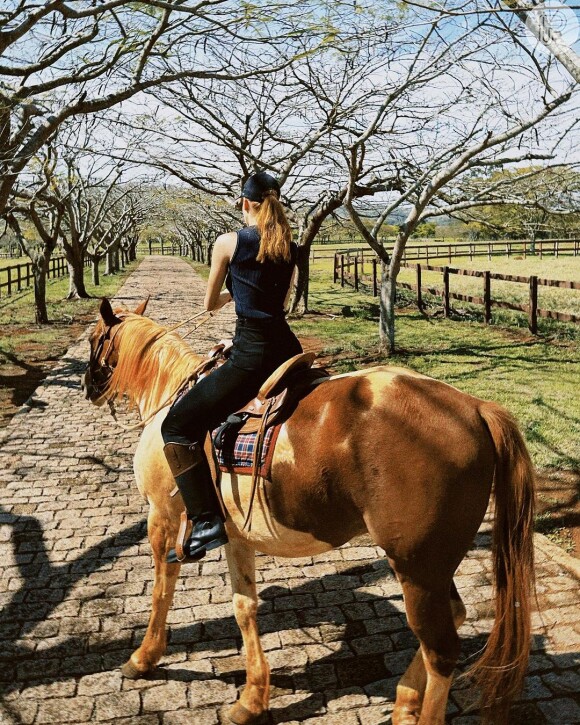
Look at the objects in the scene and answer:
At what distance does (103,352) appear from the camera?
4547mm

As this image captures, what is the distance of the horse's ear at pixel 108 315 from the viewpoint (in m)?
4.43

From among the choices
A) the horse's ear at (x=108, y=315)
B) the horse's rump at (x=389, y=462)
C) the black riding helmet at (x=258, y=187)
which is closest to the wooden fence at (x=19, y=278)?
the horse's ear at (x=108, y=315)

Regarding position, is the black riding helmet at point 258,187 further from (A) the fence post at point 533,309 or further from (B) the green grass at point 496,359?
(A) the fence post at point 533,309

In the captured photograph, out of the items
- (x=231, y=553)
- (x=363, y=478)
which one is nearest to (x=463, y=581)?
(x=231, y=553)

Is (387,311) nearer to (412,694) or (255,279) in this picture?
(255,279)

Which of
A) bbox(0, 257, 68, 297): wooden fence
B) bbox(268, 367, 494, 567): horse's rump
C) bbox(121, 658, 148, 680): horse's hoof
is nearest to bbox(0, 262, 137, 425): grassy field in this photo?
bbox(0, 257, 68, 297): wooden fence

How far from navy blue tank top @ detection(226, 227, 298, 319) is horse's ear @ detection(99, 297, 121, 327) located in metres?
1.40

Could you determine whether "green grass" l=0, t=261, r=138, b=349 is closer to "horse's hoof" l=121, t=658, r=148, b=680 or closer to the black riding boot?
"horse's hoof" l=121, t=658, r=148, b=680

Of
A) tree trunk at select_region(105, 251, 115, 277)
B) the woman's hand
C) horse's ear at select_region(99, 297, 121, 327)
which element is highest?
tree trunk at select_region(105, 251, 115, 277)

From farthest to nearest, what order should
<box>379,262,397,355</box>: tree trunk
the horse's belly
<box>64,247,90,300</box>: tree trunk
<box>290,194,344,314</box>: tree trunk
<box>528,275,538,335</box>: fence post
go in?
<box>64,247,90,300</box>: tree trunk < <box>290,194,344,314</box>: tree trunk < <box>528,275,538,335</box>: fence post < <box>379,262,397,355</box>: tree trunk < the horse's belly

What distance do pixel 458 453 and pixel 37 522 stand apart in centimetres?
439

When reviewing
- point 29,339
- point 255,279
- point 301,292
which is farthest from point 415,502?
point 301,292

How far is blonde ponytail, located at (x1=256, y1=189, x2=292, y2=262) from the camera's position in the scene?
3166 mm

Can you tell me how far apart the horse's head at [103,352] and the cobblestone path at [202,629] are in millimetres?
1451
